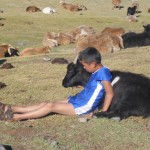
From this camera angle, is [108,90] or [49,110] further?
[49,110]

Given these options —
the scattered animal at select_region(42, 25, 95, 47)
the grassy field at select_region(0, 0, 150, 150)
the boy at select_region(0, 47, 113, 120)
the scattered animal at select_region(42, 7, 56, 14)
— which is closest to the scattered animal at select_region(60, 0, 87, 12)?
the scattered animal at select_region(42, 7, 56, 14)

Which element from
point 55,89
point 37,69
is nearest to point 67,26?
point 37,69

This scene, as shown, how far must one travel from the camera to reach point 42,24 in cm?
3603

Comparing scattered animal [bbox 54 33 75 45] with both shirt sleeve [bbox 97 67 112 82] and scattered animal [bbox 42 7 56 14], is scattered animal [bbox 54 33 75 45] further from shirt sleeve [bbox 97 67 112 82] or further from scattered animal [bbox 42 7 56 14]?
shirt sleeve [bbox 97 67 112 82]

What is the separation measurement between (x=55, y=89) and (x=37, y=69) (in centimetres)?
327

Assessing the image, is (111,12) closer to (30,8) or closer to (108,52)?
(30,8)

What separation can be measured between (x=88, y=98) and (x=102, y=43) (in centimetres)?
1053

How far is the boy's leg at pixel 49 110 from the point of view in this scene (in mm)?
9420

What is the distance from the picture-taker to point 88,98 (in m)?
9.45

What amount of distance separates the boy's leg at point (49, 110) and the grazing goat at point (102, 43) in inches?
398

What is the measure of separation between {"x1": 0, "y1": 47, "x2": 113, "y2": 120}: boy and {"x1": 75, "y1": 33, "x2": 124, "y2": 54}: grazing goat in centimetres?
1007

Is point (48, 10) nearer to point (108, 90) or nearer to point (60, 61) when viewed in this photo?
point (60, 61)

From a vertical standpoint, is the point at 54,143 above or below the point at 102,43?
above

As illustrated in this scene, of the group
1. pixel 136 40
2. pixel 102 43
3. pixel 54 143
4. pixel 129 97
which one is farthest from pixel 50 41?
pixel 54 143
